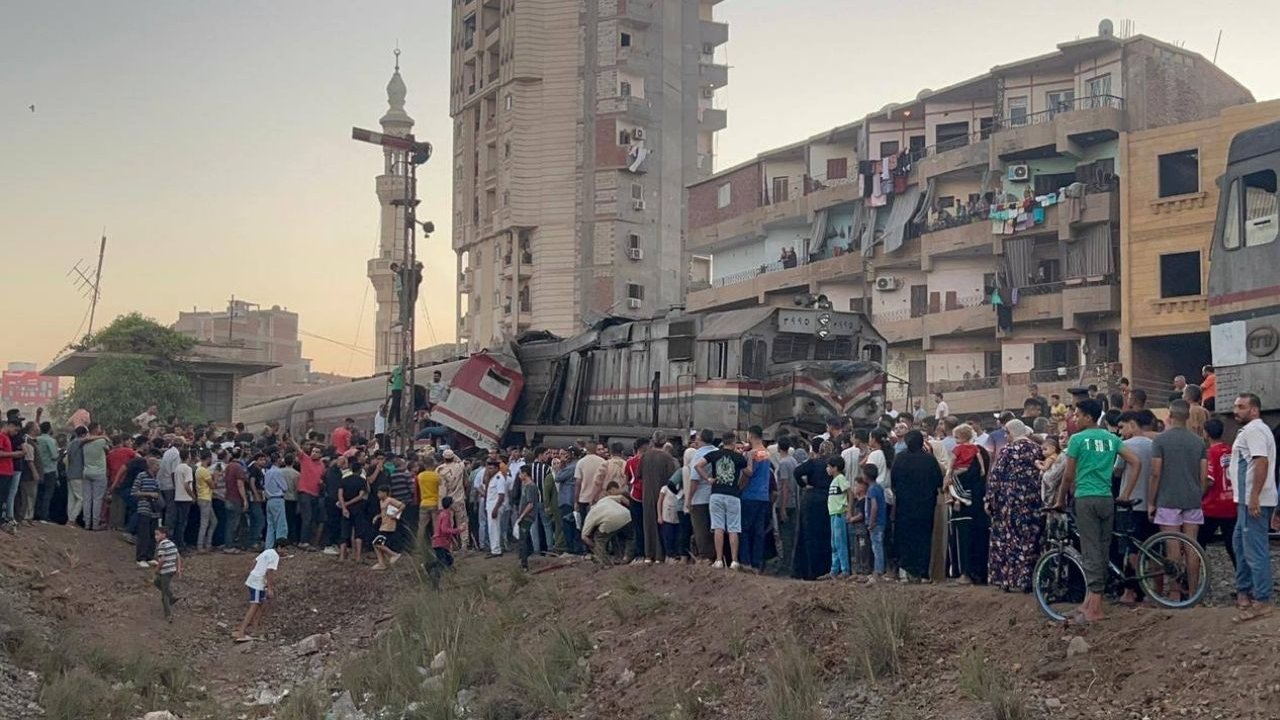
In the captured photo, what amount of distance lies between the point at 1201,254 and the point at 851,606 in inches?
1125

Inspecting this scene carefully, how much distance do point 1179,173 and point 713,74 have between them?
158 ft

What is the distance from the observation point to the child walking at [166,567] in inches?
814

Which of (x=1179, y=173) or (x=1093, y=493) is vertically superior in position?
(x=1179, y=173)

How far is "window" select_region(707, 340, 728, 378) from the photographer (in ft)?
78.0

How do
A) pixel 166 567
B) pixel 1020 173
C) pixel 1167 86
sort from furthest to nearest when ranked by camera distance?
pixel 1020 173, pixel 1167 86, pixel 166 567

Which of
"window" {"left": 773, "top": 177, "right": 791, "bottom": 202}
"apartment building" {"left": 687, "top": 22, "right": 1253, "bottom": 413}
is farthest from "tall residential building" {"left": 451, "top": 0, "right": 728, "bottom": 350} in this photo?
"apartment building" {"left": 687, "top": 22, "right": 1253, "bottom": 413}

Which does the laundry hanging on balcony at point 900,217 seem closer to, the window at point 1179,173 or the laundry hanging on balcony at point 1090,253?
the laundry hanging on balcony at point 1090,253

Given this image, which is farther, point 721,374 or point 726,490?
point 721,374

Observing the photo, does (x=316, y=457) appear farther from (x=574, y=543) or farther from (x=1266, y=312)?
(x=1266, y=312)

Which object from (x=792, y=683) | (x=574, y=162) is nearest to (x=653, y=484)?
(x=792, y=683)

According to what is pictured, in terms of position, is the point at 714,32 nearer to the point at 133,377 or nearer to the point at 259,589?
the point at 133,377

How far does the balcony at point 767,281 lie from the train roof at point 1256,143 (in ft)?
117

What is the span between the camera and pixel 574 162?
71.8 meters

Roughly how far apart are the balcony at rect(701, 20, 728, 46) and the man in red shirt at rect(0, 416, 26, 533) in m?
65.1
